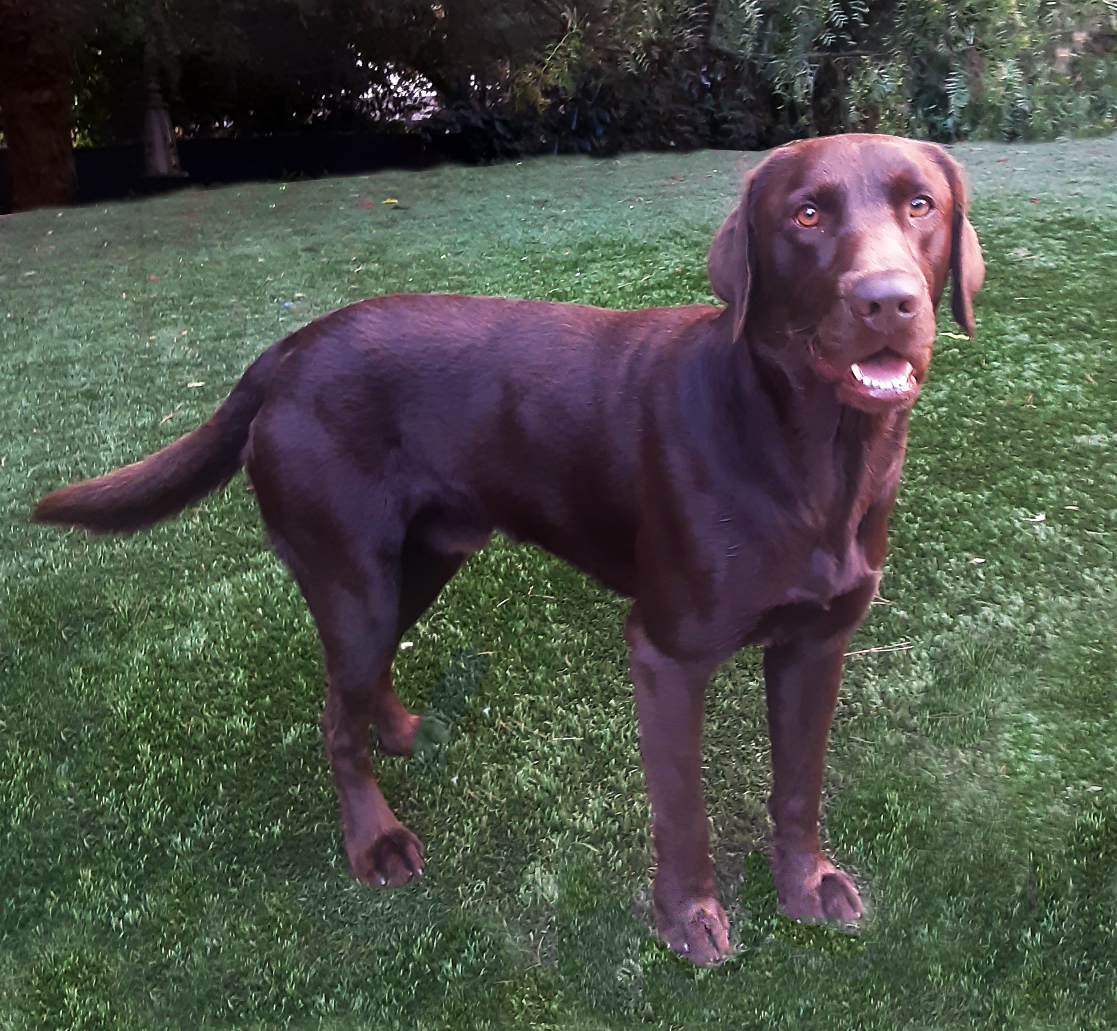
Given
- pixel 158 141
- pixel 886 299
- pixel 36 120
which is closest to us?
pixel 886 299

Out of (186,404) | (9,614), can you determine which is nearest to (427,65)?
(186,404)

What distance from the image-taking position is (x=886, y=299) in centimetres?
128

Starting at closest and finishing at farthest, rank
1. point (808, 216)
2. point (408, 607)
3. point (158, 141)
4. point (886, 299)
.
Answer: point (886, 299)
point (808, 216)
point (408, 607)
point (158, 141)

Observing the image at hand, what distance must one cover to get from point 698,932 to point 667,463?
908mm

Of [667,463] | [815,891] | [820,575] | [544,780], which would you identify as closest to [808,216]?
[667,463]

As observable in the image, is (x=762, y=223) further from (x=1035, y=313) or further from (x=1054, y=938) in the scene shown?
(x=1035, y=313)

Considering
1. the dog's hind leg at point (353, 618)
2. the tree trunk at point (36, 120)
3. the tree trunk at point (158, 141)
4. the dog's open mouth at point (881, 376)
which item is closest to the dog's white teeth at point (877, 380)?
the dog's open mouth at point (881, 376)

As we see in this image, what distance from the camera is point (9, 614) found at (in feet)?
9.45

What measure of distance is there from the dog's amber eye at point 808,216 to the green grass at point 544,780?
4.30 feet

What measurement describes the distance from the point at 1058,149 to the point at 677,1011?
7.33m

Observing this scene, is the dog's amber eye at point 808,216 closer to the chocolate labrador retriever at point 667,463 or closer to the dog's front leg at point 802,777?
the chocolate labrador retriever at point 667,463

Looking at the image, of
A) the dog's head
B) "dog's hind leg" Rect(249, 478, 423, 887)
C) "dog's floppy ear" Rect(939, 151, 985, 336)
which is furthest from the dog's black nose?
"dog's hind leg" Rect(249, 478, 423, 887)

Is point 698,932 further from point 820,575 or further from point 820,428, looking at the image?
point 820,428

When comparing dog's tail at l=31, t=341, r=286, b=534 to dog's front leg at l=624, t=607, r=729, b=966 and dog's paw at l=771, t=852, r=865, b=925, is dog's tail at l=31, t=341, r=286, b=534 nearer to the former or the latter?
dog's front leg at l=624, t=607, r=729, b=966
